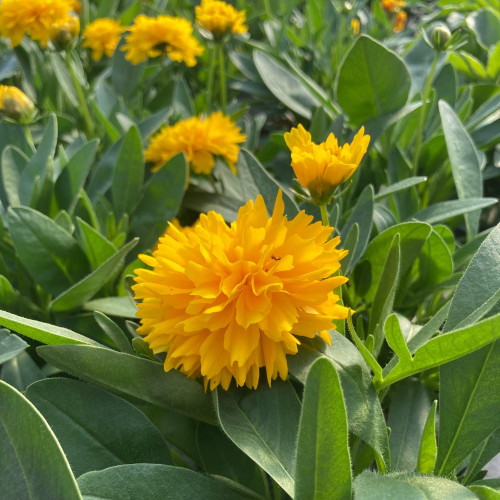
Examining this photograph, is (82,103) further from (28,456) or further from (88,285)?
(28,456)

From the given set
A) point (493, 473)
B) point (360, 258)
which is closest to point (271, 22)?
point (360, 258)

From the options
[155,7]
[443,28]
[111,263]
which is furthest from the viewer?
[155,7]

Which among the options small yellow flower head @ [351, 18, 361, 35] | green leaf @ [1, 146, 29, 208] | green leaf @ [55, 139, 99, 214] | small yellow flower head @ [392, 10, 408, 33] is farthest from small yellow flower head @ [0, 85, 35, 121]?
small yellow flower head @ [392, 10, 408, 33]

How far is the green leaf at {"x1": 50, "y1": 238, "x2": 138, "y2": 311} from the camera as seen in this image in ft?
2.13

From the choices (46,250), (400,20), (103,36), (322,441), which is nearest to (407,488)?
(322,441)

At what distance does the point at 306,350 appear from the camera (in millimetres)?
521

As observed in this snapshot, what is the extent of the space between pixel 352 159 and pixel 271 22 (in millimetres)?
1146

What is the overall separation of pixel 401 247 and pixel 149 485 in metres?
0.39

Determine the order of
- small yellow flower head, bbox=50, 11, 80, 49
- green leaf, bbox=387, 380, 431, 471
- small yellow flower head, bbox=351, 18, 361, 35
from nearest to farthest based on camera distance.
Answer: green leaf, bbox=387, 380, 431, 471
small yellow flower head, bbox=50, 11, 80, 49
small yellow flower head, bbox=351, 18, 361, 35

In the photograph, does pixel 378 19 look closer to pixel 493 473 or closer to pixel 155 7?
pixel 155 7

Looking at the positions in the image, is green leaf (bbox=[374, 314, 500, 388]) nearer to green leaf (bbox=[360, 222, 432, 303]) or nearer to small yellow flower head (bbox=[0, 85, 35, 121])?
green leaf (bbox=[360, 222, 432, 303])

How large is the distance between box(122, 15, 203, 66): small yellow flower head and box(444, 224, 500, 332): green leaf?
2.75ft

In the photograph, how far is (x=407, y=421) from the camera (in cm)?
61

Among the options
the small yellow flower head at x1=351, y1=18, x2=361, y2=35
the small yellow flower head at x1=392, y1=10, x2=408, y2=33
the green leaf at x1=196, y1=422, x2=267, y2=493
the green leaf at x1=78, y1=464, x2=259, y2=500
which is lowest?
the green leaf at x1=196, y1=422, x2=267, y2=493
